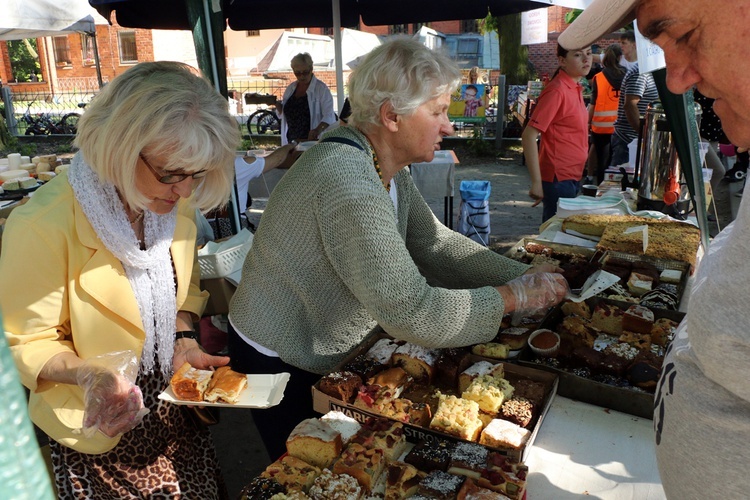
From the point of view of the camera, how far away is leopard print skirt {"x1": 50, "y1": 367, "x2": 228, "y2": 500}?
190 cm

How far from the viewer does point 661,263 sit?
2973mm

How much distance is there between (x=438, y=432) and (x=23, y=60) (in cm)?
2964

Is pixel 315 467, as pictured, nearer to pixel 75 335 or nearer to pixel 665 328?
pixel 75 335

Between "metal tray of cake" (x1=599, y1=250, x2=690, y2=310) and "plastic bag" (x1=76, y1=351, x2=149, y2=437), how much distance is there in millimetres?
2322

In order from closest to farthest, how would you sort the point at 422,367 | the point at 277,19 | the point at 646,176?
the point at 422,367
the point at 646,176
the point at 277,19

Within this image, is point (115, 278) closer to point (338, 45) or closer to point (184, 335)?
point (184, 335)

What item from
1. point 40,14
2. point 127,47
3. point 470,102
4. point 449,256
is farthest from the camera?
point 127,47

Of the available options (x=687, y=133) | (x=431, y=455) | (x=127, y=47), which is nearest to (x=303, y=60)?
(x=687, y=133)

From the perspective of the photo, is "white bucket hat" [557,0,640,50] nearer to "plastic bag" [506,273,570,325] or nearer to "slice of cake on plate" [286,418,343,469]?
"plastic bag" [506,273,570,325]

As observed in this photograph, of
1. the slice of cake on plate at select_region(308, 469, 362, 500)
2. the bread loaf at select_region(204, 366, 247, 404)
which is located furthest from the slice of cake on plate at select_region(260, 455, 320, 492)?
the bread loaf at select_region(204, 366, 247, 404)

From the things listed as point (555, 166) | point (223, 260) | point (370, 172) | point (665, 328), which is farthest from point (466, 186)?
point (370, 172)

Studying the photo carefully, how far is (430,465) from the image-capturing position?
1556 millimetres

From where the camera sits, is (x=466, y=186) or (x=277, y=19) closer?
(x=466, y=186)

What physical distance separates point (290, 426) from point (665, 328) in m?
1.52
